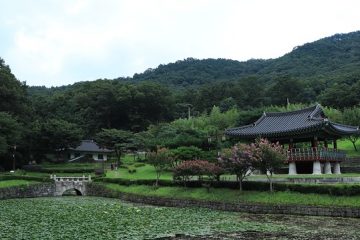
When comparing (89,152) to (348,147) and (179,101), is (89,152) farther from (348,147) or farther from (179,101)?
(348,147)

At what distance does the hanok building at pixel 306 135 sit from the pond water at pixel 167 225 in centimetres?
1427

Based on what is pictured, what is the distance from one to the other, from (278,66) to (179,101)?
4324cm

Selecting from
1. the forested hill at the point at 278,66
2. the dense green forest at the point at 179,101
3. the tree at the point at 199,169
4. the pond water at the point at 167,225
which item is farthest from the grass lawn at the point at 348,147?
the forested hill at the point at 278,66

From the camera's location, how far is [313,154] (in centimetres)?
3841

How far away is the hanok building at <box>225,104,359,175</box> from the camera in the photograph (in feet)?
127

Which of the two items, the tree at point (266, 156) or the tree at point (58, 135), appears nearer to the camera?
the tree at point (266, 156)

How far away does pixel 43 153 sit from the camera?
208 feet

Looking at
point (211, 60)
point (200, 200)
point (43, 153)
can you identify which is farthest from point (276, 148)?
point (211, 60)

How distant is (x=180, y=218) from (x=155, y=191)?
1293 centimetres

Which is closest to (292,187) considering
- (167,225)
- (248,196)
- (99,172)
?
(248,196)

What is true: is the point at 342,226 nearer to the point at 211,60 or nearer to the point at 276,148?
the point at 276,148

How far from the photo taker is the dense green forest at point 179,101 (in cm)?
6153

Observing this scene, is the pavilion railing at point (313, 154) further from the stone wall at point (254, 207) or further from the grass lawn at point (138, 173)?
the grass lawn at point (138, 173)

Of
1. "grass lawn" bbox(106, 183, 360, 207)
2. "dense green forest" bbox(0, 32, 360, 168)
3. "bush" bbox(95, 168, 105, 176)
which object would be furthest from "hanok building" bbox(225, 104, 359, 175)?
"bush" bbox(95, 168, 105, 176)
